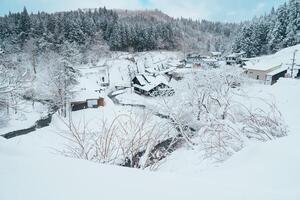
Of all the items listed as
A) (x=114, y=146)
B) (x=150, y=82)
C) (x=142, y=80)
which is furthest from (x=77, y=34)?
(x=114, y=146)

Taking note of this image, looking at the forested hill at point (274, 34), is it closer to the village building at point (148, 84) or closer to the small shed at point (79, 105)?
the village building at point (148, 84)

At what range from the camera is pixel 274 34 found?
38.5m

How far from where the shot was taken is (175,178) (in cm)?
214

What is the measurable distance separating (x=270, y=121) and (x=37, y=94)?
65.2 ft

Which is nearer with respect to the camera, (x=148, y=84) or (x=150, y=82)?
(x=148, y=84)

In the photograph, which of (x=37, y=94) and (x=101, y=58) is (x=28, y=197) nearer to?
(x=37, y=94)

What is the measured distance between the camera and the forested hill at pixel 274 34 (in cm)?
3597

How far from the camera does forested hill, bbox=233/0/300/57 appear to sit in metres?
36.0

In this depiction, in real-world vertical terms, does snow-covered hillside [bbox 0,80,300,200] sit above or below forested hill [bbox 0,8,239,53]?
below

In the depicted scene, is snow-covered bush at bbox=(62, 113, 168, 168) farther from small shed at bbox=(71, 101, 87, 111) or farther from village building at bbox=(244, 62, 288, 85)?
village building at bbox=(244, 62, 288, 85)

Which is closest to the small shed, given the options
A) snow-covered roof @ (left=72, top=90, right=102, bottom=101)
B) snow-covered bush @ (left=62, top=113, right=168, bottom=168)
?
snow-covered roof @ (left=72, top=90, right=102, bottom=101)

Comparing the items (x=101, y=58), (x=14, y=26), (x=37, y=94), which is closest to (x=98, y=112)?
(x=37, y=94)

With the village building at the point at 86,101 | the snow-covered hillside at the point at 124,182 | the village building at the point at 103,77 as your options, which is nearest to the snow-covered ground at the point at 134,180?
the snow-covered hillside at the point at 124,182

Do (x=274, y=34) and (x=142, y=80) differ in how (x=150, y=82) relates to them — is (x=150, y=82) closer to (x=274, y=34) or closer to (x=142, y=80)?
(x=142, y=80)
